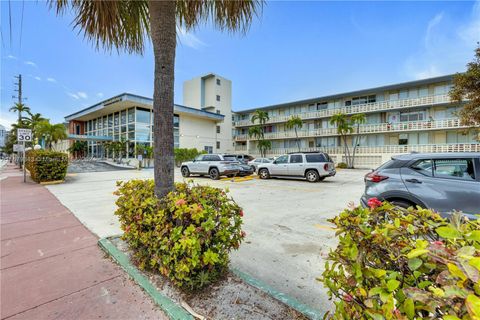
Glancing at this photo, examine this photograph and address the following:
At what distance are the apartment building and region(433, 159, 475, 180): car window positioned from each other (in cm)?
2390

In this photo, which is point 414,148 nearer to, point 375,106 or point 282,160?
point 375,106

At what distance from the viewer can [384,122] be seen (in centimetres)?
2747

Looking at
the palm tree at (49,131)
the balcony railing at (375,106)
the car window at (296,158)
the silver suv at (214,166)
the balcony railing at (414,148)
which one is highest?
the balcony railing at (375,106)

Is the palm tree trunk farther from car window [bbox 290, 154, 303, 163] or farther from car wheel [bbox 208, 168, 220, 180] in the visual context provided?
car window [bbox 290, 154, 303, 163]

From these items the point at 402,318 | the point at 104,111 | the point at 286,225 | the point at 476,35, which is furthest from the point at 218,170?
the point at 104,111

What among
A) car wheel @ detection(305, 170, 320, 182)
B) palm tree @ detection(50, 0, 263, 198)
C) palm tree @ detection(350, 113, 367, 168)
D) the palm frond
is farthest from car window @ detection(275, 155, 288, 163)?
palm tree @ detection(350, 113, 367, 168)

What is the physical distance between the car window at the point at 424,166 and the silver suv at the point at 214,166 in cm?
1060

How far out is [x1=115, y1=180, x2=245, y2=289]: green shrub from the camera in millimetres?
2137

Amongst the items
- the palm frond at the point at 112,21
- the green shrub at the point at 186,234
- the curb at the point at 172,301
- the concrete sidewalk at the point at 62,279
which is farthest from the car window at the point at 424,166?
the palm frond at the point at 112,21

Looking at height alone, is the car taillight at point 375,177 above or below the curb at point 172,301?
above

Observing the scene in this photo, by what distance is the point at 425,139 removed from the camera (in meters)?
25.1

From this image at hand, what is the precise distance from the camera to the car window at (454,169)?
146 inches

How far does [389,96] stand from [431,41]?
22892 millimetres

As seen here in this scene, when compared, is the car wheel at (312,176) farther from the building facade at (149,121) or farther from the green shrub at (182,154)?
the building facade at (149,121)
